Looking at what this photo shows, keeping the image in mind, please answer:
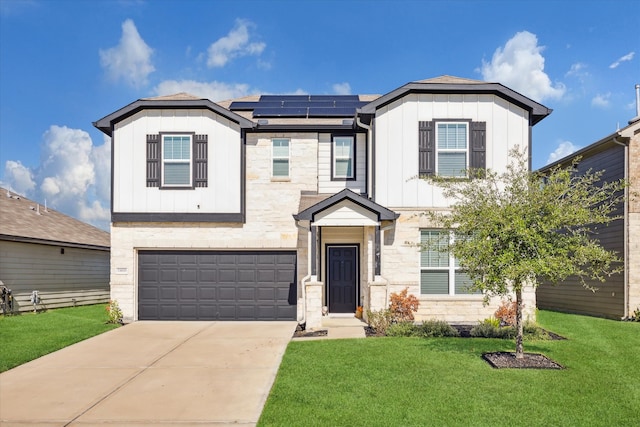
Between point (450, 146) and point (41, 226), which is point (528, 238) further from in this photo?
point (41, 226)

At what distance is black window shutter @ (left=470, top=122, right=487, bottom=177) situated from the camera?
13133 mm

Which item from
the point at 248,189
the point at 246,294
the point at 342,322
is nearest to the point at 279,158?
the point at 248,189

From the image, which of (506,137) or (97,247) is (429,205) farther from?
(97,247)

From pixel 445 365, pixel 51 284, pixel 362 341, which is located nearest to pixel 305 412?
pixel 445 365

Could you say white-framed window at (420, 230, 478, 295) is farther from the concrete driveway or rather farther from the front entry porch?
the concrete driveway

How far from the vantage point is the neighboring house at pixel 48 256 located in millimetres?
16094

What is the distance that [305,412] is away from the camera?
6020 millimetres

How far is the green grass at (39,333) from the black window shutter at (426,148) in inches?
407

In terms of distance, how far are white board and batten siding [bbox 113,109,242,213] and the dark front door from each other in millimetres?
3523

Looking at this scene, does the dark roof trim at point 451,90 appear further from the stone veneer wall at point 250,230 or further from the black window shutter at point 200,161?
the black window shutter at point 200,161

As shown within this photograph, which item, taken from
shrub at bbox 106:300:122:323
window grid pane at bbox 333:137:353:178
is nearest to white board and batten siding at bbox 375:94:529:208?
window grid pane at bbox 333:137:353:178

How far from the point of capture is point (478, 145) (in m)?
13.2

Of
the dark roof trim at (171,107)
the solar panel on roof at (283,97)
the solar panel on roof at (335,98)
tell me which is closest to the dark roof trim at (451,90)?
the dark roof trim at (171,107)

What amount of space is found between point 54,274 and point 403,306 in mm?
14368
